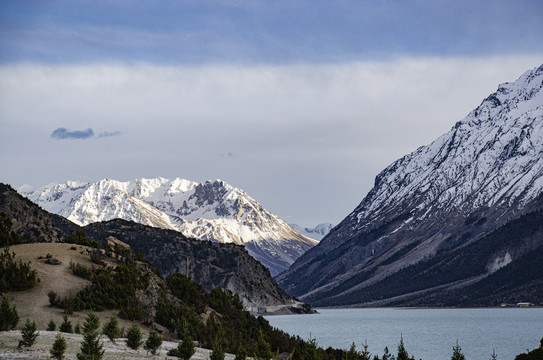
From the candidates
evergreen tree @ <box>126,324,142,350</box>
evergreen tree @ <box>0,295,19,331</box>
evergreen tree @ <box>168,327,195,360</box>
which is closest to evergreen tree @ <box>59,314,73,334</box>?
evergreen tree @ <box>0,295,19,331</box>

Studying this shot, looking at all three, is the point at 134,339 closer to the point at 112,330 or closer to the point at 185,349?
the point at 112,330

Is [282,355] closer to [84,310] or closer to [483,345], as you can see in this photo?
[84,310]

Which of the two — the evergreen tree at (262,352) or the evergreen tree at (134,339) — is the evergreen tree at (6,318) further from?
the evergreen tree at (262,352)

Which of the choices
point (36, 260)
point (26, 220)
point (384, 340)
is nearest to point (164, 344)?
point (36, 260)

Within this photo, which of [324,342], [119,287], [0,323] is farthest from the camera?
[324,342]

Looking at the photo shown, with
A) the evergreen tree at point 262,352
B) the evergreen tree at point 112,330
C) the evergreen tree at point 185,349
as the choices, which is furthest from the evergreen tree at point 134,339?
the evergreen tree at point 262,352

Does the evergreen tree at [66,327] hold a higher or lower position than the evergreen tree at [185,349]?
higher

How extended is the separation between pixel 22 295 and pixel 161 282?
19.3 metres

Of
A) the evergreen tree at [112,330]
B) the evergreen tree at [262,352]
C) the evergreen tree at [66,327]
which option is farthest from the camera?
the evergreen tree at [66,327]

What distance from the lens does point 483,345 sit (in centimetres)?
11450

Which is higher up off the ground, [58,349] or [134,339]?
[134,339]

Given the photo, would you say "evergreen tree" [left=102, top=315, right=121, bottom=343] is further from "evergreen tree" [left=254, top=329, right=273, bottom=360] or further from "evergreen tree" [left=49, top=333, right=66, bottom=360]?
"evergreen tree" [left=49, top=333, right=66, bottom=360]

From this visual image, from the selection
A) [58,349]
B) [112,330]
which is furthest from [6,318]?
[58,349]

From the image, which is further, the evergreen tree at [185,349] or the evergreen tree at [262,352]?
the evergreen tree at [262,352]
